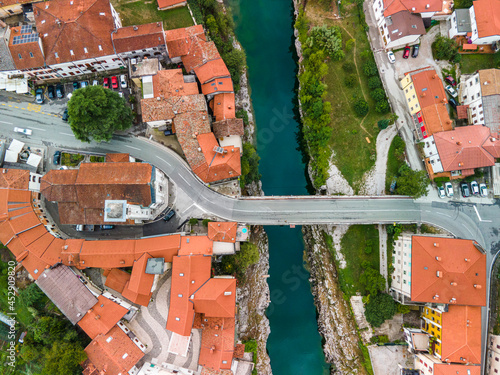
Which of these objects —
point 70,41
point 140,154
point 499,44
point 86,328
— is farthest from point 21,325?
point 499,44

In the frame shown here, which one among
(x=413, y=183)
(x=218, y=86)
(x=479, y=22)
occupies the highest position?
(x=479, y=22)

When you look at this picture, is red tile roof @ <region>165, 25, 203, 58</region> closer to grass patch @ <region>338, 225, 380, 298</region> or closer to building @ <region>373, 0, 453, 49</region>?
building @ <region>373, 0, 453, 49</region>

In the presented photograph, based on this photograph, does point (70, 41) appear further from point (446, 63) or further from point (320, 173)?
point (446, 63)

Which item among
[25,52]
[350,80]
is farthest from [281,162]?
[25,52]

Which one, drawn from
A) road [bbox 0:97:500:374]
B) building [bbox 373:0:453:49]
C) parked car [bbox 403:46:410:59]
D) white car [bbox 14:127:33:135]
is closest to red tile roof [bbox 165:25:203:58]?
road [bbox 0:97:500:374]

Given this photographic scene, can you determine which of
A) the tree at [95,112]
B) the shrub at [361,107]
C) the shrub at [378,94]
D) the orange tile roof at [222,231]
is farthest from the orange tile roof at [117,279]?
the shrub at [378,94]

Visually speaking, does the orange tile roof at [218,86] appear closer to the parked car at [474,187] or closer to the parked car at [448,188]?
the parked car at [448,188]

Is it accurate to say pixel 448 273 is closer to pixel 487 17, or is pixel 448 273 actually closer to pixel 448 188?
pixel 448 188
